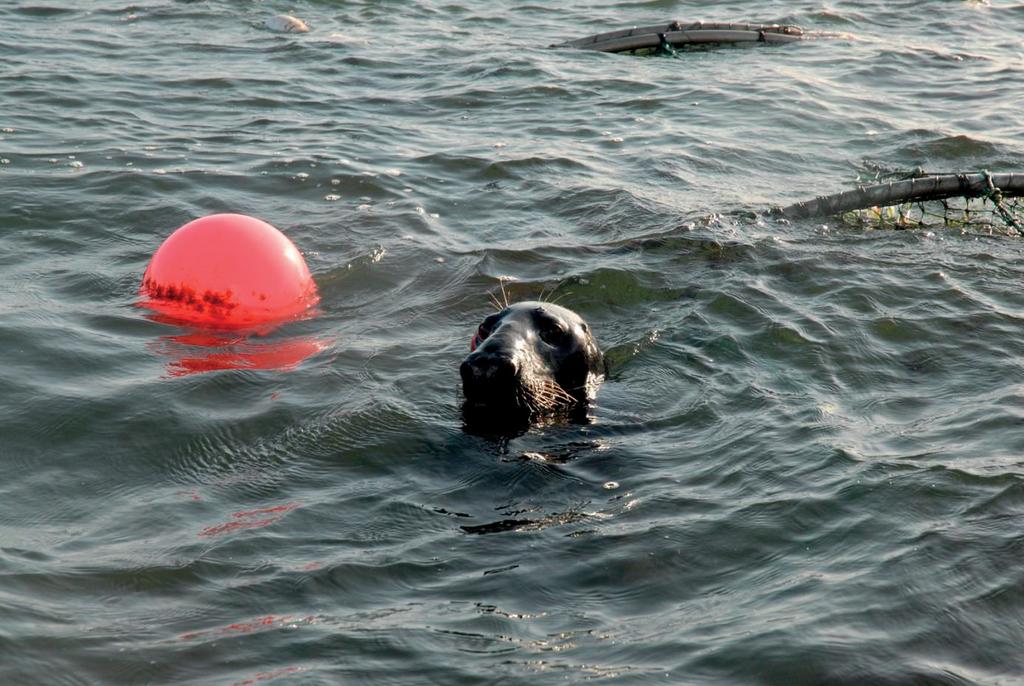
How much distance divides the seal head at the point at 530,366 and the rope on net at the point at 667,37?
29.6 ft

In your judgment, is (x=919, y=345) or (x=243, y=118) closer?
(x=919, y=345)

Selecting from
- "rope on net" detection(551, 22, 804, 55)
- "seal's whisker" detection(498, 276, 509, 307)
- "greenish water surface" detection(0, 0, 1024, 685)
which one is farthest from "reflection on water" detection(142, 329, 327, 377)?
"rope on net" detection(551, 22, 804, 55)

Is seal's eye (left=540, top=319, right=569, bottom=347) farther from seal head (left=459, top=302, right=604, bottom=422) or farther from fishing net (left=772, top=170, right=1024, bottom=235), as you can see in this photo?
fishing net (left=772, top=170, right=1024, bottom=235)

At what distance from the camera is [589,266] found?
9297 millimetres

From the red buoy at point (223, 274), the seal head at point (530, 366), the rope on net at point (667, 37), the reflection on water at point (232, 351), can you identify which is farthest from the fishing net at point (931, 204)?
the rope on net at point (667, 37)

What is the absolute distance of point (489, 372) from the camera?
6.38 meters

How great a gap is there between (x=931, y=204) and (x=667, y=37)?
5748 millimetres

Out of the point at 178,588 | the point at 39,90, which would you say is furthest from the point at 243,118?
the point at 178,588

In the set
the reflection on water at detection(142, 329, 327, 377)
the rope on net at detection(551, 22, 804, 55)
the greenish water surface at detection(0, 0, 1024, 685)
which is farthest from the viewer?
the rope on net at detection(551, 22, 804, 55)

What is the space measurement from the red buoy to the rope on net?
8876 millimetres

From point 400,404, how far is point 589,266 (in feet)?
8.73

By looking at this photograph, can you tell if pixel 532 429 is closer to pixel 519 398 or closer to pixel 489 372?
pixel 519 398

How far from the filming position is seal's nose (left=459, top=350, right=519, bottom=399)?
20.9ft

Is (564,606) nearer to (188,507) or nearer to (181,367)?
(188,507)
